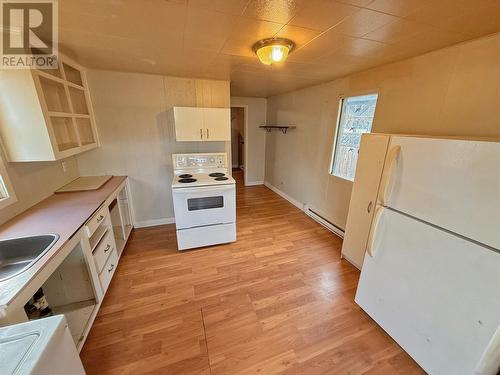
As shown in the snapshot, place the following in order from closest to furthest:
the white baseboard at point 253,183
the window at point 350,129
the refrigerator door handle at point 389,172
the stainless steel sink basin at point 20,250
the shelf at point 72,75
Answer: the stainless steel sink basin at point 20,250
the refrigerator door handle at point 389,172
the shelf at point 72,75
the window at point 350,129
the white baseboard at point 253,183

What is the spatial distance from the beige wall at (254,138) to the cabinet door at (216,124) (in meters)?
2.21

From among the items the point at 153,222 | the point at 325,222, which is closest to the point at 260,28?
the point at 325,222

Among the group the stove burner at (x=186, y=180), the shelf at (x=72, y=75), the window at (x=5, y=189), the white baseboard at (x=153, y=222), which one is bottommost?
the white baseboard at (x=153, y=222)

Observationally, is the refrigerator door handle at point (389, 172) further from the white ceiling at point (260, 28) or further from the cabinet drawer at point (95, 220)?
the cabinet drawer at point (95, 220)

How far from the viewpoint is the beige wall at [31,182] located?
1661 millimetres

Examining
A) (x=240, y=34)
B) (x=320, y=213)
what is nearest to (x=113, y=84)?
(x=240, y=34)

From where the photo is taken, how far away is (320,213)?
3.49m

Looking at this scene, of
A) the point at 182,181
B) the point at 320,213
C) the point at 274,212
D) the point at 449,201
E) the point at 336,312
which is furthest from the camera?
the point at 274,212

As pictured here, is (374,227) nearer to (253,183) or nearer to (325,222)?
(325,222)

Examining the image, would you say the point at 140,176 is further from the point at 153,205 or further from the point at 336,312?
the point at 336,312

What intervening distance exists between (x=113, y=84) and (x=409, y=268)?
3720 millimetres

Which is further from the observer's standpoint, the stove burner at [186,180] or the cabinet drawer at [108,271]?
the stove burner at [186,180]

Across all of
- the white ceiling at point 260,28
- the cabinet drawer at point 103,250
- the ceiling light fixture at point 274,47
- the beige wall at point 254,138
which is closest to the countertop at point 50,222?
the cabinet drawer at point 103,250

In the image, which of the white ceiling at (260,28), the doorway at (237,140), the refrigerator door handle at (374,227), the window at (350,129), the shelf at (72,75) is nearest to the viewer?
the white ceiling at (260,28)
